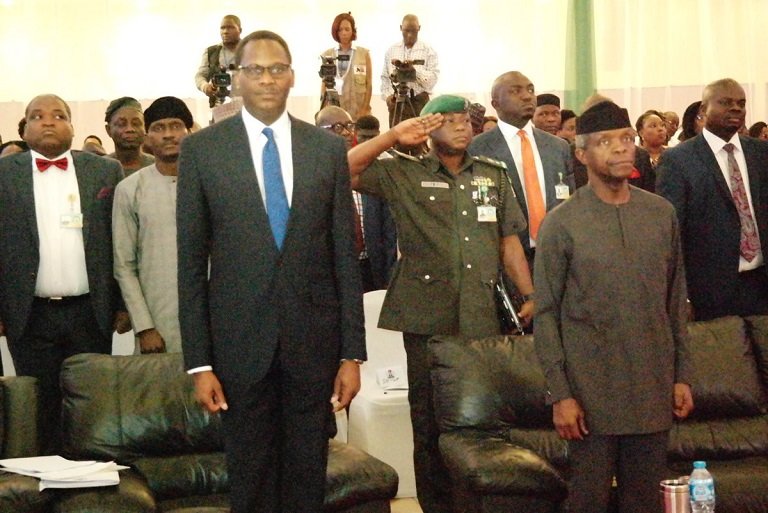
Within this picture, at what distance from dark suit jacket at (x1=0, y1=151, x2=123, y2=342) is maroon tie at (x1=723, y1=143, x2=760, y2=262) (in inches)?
120

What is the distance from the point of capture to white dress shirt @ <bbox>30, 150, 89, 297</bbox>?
5234 millimetres

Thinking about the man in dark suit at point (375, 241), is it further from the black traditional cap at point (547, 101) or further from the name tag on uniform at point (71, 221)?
the name tag on uniform at point (71, 221)

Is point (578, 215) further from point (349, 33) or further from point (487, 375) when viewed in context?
point (349, 33)

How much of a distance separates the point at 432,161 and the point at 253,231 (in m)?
2.00

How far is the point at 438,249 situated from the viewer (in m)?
5.03

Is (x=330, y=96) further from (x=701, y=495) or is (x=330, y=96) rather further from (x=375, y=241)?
(x=701, y=495)

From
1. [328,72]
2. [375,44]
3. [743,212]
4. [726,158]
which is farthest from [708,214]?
[375,44]

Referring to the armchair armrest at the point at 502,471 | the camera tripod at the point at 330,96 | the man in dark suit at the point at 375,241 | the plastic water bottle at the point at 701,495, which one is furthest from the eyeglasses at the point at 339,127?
the plastic water bottle at the point at 701,495

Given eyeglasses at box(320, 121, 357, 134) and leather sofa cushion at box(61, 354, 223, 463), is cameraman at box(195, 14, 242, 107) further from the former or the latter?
leather sofa cushion at box(61, 354, 223, 463)

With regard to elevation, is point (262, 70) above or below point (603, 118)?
above

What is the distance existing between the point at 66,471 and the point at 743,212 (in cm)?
350

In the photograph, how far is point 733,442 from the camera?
4.87 m

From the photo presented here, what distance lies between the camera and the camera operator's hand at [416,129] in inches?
190

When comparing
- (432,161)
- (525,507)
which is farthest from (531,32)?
(525,507)
